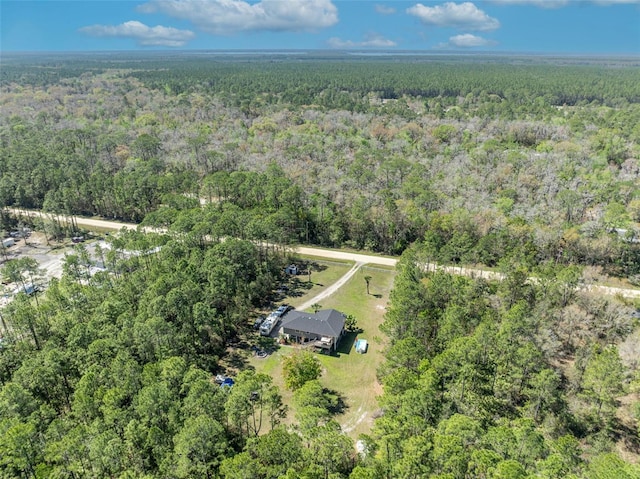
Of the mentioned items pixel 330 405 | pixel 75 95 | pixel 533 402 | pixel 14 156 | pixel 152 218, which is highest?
Answer: pixel 75 95

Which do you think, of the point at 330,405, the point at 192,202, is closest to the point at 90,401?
the point at 330,405

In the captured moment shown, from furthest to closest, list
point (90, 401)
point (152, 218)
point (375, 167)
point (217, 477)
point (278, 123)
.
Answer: point (278, 123)
point (375, 167)
point (152, 218)
point (90, 401)
point (217, 477)

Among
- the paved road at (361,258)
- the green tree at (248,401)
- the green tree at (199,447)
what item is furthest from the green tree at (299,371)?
the paved road at (361,258)

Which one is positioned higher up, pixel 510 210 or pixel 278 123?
pixel 278 123

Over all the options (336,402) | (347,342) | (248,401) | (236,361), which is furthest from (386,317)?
(248,401)

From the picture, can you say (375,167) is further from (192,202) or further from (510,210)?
(192,202)

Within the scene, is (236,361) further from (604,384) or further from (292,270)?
(604,384)

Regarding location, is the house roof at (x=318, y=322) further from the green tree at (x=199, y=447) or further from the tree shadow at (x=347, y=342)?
the green tree at (x=199, y=447)
